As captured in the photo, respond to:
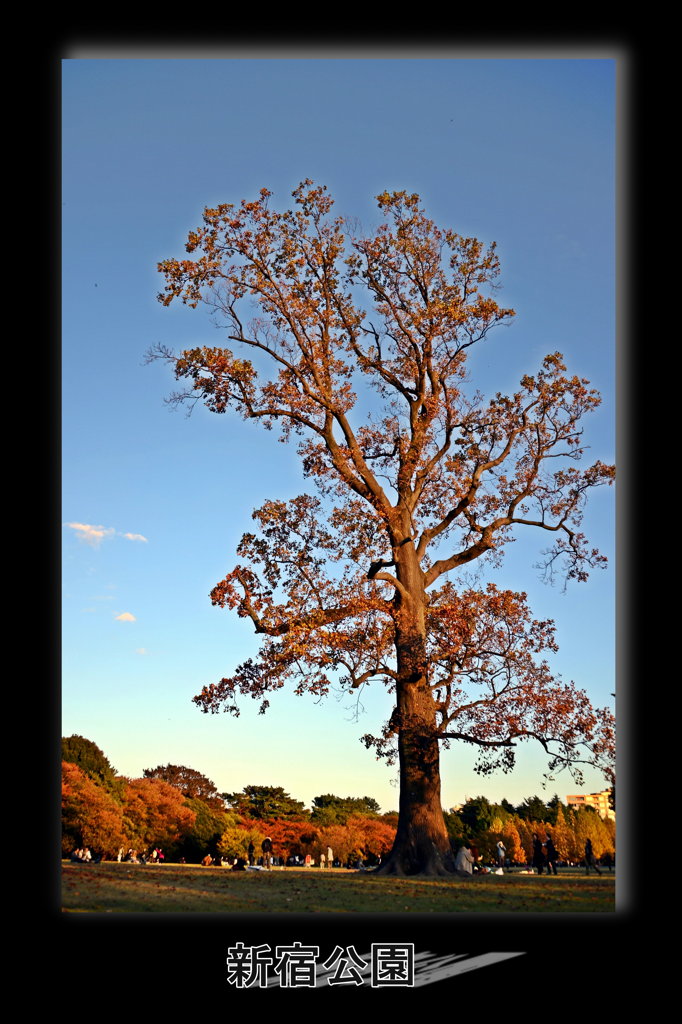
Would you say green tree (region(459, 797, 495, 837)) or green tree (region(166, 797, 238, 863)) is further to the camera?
green tree (region(459, 797, 495, 837))

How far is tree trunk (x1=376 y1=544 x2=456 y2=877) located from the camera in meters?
12.6

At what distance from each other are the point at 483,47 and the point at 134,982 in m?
8.80

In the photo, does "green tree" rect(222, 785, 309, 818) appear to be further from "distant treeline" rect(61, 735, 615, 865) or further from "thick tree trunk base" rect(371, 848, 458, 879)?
"thick tree trunk base" rect(371, 848, 458, 879)

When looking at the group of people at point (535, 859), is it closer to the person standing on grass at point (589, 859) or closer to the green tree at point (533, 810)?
the person standing on grass at point (589, 859)

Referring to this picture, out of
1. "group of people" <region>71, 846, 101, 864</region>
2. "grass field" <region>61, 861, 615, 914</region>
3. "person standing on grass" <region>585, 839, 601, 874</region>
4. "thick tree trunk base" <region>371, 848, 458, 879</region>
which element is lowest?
"group of people" <region>71, 846, 101, 864</region>

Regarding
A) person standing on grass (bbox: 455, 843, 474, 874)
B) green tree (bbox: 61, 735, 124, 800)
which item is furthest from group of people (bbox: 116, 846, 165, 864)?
person standing on grass (bbox: 455, 843, 474, 874)

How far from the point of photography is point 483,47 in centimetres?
923

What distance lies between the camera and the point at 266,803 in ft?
71.1

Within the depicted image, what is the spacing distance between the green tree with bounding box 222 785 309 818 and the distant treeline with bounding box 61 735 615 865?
0.02 m

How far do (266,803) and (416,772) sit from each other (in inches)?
382

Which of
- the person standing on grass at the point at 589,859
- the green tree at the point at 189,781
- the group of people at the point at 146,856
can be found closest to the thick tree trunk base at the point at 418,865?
the person standing on grass at the point at 589,859

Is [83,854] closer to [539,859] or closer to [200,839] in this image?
[200,839]

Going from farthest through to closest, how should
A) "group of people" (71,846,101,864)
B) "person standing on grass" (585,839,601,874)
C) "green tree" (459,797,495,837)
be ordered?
"green tree" (459,797,495,837), "group of people" (71,846,101,864), "person standing on grass" (585,839,601,874)

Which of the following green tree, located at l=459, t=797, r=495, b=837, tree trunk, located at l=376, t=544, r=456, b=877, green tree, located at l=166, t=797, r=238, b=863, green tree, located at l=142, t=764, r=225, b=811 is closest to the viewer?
tree trunk, located at l=376, t=544, r=456, b=877
